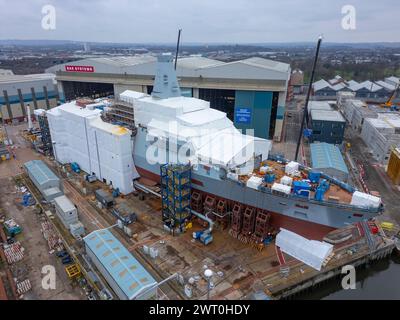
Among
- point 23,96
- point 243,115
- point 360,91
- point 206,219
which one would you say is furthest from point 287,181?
point 360,91

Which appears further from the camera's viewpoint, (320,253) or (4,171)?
(4,171)

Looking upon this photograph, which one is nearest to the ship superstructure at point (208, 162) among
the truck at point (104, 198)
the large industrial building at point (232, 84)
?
the truck at point (104, 198)

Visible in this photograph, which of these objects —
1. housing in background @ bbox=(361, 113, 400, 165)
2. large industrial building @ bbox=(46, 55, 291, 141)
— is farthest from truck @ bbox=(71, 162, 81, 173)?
housing in background @ bbox=(361, 113, 400, 165)

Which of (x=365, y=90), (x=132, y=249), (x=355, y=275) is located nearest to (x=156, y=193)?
(x=132, y=249)

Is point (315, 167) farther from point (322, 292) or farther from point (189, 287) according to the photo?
point (189, 287)

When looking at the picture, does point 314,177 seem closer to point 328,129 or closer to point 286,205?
point 286,205

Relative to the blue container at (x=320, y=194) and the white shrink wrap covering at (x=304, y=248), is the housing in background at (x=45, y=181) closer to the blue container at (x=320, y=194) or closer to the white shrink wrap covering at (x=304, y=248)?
the white shrink wrap covering at (x=304, y=248)
